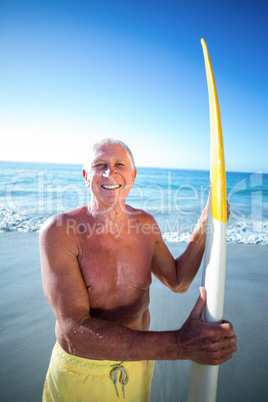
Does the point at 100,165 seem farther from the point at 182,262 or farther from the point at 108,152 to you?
the point at 182,262

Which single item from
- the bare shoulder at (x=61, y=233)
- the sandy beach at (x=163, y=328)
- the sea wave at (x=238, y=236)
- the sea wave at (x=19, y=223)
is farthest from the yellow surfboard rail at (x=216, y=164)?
the sea wave at (x=19, y=223)

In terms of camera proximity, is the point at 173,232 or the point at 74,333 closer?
the point at 74,333

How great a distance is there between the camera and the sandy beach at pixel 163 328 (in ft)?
6.29

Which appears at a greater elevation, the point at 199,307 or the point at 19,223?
the point at 199,307

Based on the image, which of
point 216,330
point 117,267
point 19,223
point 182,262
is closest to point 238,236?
point 182,262

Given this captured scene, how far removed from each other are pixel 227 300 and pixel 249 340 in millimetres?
730

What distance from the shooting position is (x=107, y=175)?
1.28m

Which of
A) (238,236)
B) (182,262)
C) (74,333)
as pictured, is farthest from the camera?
(238,236)

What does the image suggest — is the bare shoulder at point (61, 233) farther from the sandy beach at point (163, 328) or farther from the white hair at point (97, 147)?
the sandy beach at point (163, 328)

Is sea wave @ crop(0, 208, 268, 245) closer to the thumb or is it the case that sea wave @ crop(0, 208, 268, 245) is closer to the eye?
the eye

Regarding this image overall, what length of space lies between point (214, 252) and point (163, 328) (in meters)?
2.18

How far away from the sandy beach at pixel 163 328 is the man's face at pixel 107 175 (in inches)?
68.6

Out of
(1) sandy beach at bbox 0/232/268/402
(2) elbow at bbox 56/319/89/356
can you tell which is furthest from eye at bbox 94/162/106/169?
(1) sandy beach at bbox 0/232/268/402

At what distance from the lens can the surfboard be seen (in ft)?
2.98
